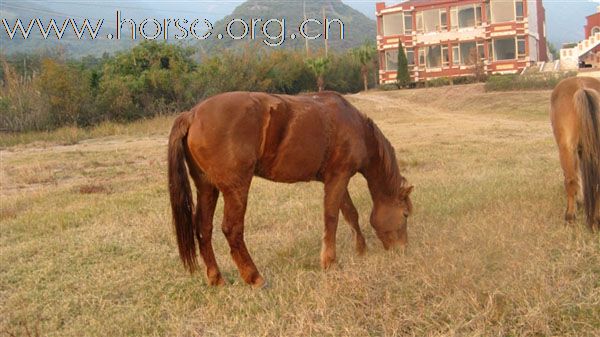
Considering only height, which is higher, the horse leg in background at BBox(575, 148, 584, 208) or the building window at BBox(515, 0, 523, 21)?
the building window at BBox(515, 0, 523, 21)

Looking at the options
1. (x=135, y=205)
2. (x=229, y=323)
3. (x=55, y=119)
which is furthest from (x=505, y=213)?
(x=55, y=119)

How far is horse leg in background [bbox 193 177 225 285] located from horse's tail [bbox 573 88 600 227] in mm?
3526

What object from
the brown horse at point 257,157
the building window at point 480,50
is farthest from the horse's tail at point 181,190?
the building window at point 480,50

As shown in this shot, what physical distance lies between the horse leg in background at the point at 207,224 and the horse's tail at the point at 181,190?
0.09 m

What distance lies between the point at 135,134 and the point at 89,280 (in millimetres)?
17575

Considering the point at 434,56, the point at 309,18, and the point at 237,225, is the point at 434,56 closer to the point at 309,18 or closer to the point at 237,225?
the point at 237,225

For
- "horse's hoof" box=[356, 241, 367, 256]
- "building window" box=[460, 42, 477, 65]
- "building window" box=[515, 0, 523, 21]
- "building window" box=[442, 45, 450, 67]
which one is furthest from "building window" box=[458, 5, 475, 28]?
"horse's hoof" box=[356, 241, 367, 256]

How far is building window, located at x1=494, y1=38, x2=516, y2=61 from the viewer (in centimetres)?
4047

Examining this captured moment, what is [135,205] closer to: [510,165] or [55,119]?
[510,165]

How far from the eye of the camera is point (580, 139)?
543 cm

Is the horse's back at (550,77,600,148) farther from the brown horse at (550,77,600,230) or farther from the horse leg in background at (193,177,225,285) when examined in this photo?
the horse leg in background at (193,177,225,285)

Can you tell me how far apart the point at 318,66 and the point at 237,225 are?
37550 millimetres

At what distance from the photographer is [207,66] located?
30.0m

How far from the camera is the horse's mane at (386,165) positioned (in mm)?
5160
